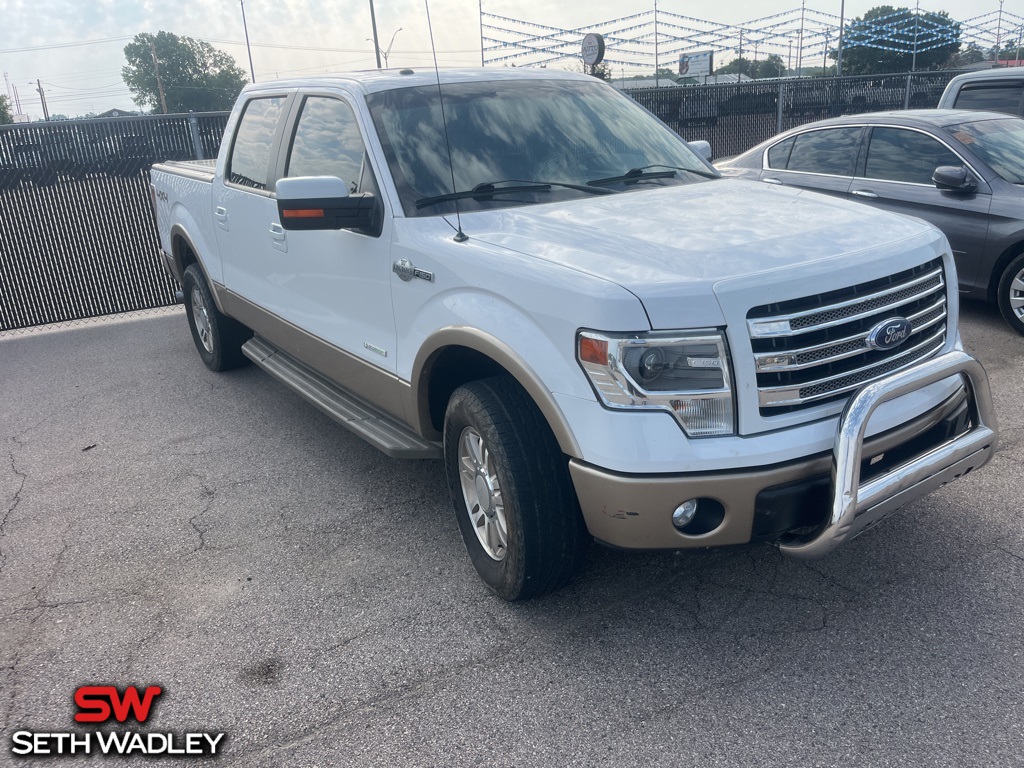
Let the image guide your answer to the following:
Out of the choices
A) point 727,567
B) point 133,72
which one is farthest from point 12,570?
point 133,72

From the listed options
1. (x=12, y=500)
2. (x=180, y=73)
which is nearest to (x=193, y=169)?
(x=12, y=500)

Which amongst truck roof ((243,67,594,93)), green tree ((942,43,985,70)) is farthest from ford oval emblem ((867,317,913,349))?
green tree ((942,43,985,70))

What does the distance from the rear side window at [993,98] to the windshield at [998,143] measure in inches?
67.2

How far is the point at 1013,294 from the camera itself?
6.29 m

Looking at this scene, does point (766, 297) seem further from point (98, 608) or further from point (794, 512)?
point (98, 608)

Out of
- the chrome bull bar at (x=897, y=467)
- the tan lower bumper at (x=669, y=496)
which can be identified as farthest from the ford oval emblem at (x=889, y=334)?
the tan lower bumper at (x=669, y=496)

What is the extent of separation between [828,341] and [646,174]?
5.31 feet

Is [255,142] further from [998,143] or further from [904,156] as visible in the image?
[998,143]

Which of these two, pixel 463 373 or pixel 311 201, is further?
pixel 463 373

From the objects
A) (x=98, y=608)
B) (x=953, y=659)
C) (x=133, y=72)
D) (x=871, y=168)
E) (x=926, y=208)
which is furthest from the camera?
(x=133, y=72)

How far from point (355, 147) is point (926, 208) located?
4.84 meters

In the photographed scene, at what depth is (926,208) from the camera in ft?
21.9

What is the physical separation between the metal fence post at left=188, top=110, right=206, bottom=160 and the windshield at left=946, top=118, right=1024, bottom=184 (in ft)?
23.7

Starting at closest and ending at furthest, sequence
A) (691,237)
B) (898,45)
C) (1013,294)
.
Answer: (691,237)
(1013,294)
(898,45)
